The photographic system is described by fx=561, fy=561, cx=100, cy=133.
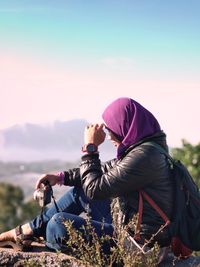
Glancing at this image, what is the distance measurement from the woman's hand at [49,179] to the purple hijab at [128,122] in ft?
3.47

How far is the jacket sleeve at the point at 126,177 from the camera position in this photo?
15.3 ft

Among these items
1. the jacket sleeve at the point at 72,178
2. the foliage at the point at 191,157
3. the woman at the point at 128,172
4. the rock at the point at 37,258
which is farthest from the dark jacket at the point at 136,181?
the foliage at the point at 191,157

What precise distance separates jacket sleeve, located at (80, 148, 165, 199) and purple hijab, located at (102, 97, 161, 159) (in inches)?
7.3

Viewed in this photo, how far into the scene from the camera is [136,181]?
4.70 meters

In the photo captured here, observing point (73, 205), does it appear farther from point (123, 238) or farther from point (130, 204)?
point (123, 238)

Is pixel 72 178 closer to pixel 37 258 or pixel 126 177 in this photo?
pixel 37 258

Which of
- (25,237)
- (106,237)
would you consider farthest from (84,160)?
(25,237)

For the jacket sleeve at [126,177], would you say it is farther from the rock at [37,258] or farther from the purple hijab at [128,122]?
the rock at [37,258]

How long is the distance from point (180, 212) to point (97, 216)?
1087mm

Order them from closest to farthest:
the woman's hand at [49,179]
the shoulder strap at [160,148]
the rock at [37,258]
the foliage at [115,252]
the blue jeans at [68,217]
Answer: the foliage at [115,252], the shoulder strap at [160,148], the rock at [37,258], the blue jeans at [68,217], the woman's hand at [49,179]

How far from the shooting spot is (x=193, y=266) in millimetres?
5074

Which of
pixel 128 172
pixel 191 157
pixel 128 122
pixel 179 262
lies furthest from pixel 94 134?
pixel 191 157

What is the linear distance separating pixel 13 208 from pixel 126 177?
44.9 m

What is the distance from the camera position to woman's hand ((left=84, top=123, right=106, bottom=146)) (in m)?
5.09
